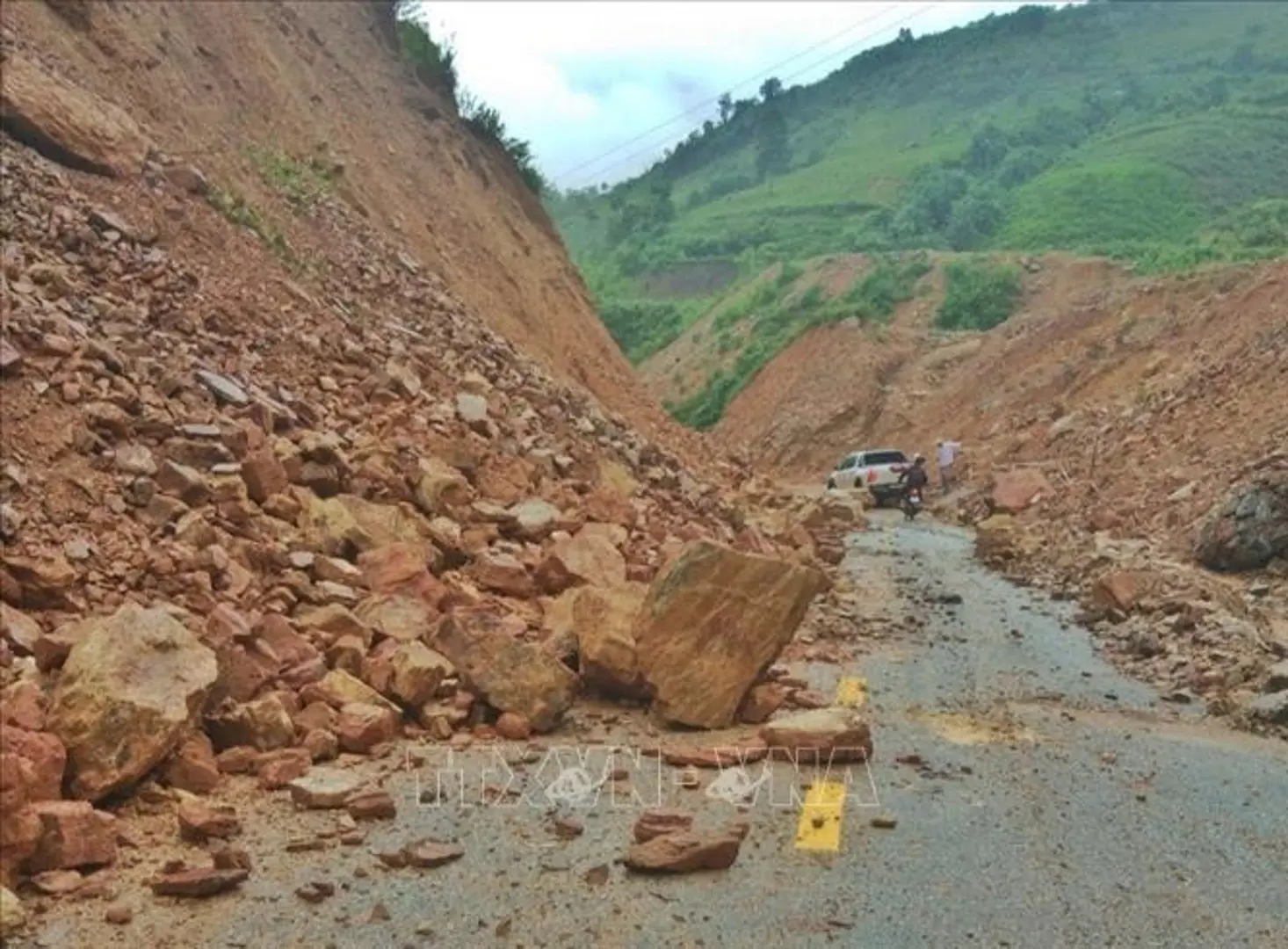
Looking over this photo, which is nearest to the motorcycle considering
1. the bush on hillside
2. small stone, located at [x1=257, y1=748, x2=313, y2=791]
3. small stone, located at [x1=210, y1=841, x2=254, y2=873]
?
the bush on hillside

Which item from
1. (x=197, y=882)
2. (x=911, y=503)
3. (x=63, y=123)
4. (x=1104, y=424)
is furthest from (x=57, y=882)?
(x=1104, y=424)

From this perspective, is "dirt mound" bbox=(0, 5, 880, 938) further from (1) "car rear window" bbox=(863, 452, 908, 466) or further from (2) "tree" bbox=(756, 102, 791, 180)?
(2) "tree" bbox=(756, 102, 791, 180)

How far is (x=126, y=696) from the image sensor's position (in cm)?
493

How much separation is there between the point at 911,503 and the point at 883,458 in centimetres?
344

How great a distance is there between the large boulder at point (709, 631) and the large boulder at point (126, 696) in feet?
8.20

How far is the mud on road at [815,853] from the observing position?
4.27 meters

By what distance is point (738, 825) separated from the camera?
5137 millimetres

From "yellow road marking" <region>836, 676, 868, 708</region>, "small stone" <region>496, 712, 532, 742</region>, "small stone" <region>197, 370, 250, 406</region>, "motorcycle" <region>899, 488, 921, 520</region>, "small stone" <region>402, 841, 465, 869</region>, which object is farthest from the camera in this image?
"motorcycle" <region>899, 488, 921, 520</region>

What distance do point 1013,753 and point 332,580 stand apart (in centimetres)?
401

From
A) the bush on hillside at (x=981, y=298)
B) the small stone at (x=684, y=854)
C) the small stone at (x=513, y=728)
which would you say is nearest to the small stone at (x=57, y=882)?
the small stone at (x=684, y=854)

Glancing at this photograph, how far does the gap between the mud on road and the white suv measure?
18664 millimetres

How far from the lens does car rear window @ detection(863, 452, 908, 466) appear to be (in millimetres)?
26969

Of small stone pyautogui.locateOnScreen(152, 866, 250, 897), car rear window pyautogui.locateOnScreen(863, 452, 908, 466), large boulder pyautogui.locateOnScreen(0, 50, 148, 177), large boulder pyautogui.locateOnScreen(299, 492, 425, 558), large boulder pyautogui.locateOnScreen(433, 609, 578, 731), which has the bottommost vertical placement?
small stone pyautogui.locateOnScreen(152, 866, 250, 897)

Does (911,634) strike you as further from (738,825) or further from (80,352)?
(80,352)
